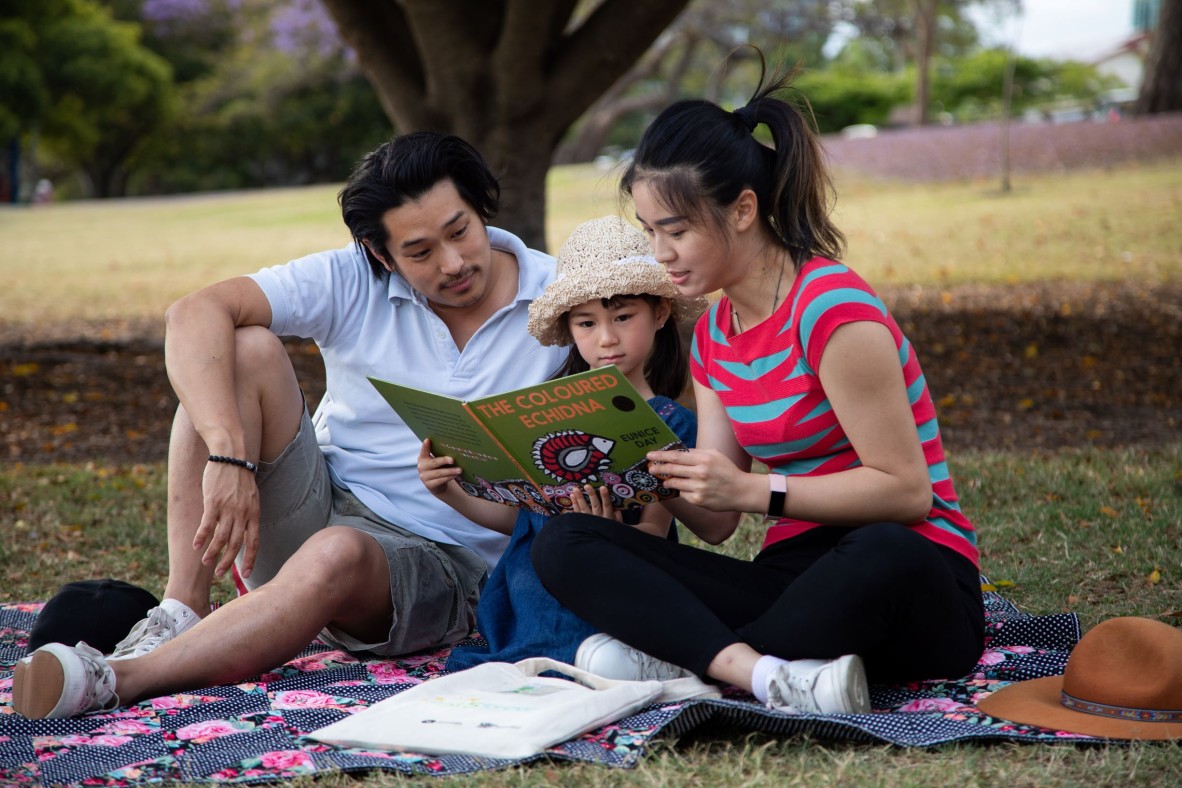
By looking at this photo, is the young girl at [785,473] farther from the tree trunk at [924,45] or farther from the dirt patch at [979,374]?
the tree trunk at [924,45]

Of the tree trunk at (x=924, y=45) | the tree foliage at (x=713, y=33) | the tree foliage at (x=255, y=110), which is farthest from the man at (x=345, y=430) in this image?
the tree foliage at (x=255, y=110)

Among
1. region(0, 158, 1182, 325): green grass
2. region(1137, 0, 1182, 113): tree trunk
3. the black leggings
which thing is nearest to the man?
the black leggings

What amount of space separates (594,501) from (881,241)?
12347 millimetres

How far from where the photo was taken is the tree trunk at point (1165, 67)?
17794mm

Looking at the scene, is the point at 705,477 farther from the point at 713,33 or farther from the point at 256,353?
the point at 713,33

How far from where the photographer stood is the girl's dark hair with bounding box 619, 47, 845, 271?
8.76 feet

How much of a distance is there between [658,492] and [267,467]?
3.32 ft

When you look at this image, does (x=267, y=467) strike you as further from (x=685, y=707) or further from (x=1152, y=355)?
(x=1152, y=355)

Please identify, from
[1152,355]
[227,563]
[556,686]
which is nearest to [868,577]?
[556,686]

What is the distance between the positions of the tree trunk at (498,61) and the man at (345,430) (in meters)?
3.96

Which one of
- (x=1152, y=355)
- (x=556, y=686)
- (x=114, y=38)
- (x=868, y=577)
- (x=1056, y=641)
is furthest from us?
(x=114, y=38)

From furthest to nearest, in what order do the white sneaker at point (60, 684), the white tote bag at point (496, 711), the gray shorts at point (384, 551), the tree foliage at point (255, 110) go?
1. the tree foliage at point (255, 110)
2. the gray shorts at point (384, 551)
3. the white sneaker at point (60, 684)
4. the white tote bag at point (496, 711)

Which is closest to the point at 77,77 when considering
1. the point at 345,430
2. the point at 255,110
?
the point at 255,110

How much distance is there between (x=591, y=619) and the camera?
2.74 metres
